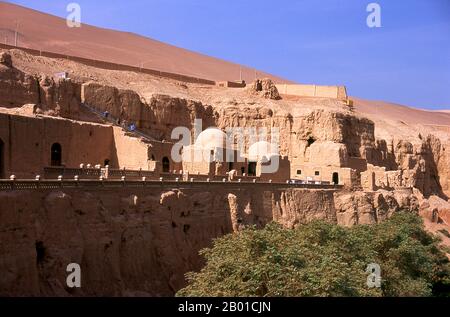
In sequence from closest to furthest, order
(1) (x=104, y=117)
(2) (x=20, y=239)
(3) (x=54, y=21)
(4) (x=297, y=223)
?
(2) (x=20, y=239)
(4) (x=297, y=223)
(1) (x=104, y=117)
(3) (x=54, y=21)

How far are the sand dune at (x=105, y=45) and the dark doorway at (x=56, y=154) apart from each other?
2401 inches

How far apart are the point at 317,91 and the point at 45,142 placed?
4521 cm

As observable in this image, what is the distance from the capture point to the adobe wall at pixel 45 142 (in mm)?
23828

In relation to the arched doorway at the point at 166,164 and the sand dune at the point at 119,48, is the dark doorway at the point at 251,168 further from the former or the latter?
the sand dune at the point at 119,48

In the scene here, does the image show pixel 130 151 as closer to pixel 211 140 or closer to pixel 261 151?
pixel 211 140

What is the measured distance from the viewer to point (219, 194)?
28812 mm

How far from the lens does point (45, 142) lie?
26531mm

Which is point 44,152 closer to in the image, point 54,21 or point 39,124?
point 39,124

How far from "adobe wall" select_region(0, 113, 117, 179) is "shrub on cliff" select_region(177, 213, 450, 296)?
7425 millimetres

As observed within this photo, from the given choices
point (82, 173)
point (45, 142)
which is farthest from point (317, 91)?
point (82, 173)

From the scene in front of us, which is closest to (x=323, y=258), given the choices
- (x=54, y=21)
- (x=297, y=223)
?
(x=297, y=223)

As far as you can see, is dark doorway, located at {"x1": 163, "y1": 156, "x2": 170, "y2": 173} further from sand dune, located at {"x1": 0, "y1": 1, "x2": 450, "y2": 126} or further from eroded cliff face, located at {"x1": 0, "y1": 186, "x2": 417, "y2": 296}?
sand dune, located at {"x1": 0, "y1": 1, "x2": 450, "y2": 126}

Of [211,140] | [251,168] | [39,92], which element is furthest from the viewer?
[251,168]

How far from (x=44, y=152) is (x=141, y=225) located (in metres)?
5.37
